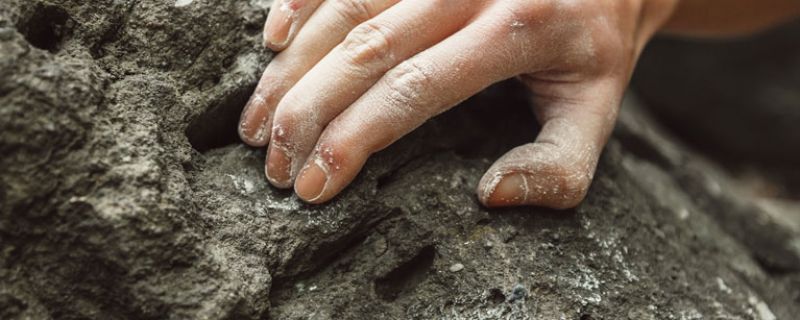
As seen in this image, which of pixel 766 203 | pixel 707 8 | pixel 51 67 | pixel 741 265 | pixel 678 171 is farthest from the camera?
pixel 766 203

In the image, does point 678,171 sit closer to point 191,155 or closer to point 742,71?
point 191,155

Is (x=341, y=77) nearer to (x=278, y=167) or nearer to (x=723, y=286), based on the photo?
(x=278, y=167)

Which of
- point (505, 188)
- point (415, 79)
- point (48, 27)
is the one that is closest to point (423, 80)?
point (415, 79)

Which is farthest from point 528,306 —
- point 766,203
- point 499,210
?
point 766,203

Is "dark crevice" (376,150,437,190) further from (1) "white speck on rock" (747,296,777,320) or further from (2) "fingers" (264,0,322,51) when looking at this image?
(1) "white speck on rock" (747,296,777,320)

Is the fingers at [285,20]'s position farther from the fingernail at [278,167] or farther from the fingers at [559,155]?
the fingers at [559,155]

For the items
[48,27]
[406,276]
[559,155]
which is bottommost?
[406,276]
